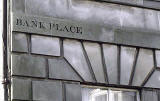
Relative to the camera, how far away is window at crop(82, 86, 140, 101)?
16.5 m

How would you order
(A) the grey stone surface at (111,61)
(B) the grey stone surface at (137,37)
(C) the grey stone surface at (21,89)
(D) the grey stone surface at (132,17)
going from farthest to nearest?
(D) the grey stone surface at (132,17) < (B) the grey stone surface at (137,37) < (A) the grey stone surface at (111,61) < (C) the grey stone surface at (21,89)

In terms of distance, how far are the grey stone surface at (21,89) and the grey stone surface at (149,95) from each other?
9.99ft

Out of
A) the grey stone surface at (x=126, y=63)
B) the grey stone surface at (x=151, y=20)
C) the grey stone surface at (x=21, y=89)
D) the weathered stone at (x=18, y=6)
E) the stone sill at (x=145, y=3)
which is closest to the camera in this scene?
the grey stone surface at (x=21, y=89)

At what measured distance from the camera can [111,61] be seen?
55.1 ft

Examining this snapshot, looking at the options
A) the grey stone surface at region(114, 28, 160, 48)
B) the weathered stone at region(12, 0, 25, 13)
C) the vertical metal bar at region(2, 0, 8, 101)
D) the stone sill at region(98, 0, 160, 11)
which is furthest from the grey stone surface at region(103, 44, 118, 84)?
the vertical metal bar at region(2, 0, 8, 101)

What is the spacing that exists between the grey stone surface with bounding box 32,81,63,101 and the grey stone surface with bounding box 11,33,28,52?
0.86m

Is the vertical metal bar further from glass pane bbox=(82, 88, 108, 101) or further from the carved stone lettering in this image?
glass pane bbox=(82, 88, 108, 101)

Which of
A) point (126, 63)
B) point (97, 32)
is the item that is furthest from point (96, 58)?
point (126, 63)

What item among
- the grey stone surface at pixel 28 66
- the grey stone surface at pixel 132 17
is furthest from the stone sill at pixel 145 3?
the grey stone surface at pixel 28 66

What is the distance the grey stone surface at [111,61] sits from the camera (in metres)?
16.6

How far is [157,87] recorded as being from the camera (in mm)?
17109

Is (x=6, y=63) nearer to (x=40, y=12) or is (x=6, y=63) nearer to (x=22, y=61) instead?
(x=22, y=61)

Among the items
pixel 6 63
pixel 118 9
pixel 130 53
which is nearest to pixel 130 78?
pixel 130 53

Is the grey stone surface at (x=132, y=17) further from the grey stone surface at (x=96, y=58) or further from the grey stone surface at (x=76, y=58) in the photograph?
the grey stone surface at (x=76, y=58)
